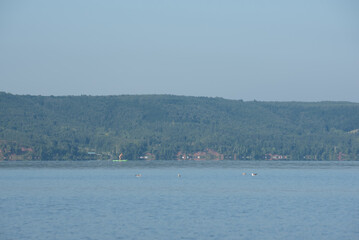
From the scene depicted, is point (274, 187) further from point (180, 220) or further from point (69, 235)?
point (69, 235)

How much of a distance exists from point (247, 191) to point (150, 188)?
14.1 metres

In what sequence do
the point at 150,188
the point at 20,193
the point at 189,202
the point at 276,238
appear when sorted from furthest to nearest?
the point at 150,188
the point at 20,193
the point at 189,202
the point at 276,238

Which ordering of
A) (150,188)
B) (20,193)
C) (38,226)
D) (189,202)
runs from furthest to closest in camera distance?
(150,188) < (20,193) < (189,202) < (38,226)

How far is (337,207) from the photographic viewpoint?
65500 millimetres

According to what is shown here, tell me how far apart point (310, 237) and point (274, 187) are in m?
46.9

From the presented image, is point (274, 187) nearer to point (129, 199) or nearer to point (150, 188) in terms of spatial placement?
point (150, 188)

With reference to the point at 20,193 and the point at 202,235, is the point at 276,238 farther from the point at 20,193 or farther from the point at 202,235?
the point at 20,193

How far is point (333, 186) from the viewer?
96.4 meters

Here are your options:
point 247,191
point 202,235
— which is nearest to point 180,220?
point 202,235

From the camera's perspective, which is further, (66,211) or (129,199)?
(129,199)

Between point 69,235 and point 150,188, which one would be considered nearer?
point 69,235

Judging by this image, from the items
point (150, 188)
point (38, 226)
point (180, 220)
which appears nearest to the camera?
point (38, 226)

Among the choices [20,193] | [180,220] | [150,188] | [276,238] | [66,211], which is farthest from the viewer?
Result: [150,188]

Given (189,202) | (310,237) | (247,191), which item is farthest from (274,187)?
(310,237)
